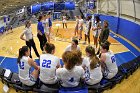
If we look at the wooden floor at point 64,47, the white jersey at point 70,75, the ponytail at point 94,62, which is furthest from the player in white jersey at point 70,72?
the wooden floor at point 64,47

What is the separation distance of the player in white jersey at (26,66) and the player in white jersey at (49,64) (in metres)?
0.30

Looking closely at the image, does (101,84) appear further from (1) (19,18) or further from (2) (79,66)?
(1) (19,18)

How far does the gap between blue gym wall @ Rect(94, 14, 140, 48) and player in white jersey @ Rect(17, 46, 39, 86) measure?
7523mm

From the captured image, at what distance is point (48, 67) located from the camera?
6.10 metres

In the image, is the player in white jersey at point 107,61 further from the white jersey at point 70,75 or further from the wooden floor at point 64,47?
the white jersey at point 70,75

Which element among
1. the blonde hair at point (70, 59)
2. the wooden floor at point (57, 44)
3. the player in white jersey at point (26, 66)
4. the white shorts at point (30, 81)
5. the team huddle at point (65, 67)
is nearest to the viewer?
the blonde hair at point (70, 59)

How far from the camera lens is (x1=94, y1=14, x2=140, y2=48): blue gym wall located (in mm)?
12719

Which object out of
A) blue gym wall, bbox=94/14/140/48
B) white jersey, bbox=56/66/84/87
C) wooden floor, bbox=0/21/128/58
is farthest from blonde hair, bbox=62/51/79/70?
blue gym wall, bbox=94/14/140/48

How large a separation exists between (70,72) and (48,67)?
623 mm

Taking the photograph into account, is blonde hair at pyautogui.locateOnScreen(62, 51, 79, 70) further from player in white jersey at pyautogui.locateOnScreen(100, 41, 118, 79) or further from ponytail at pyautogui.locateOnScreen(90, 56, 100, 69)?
player in white jersey at pyautogui.locateOnScreen(100, 41, 118, 79)

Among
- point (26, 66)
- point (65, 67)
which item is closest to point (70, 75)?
point (65, 67)

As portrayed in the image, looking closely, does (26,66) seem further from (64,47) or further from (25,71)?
(64,47)

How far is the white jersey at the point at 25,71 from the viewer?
20.2ft

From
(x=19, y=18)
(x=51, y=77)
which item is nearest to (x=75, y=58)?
(x=51, y=77)
